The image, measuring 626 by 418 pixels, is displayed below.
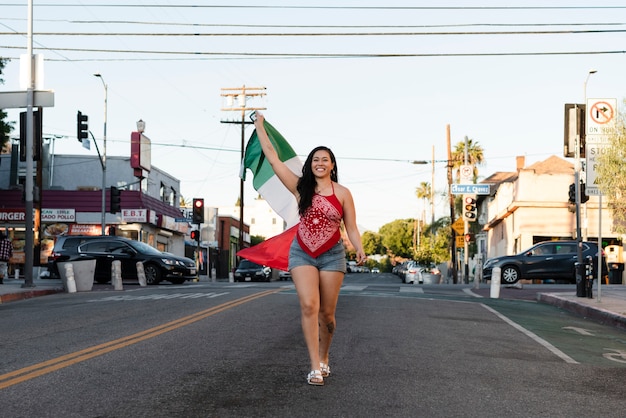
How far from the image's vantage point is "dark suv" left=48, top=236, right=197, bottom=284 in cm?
2806

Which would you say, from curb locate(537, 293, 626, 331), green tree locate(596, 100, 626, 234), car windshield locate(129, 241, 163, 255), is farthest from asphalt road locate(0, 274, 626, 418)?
car windshield locate(129, 241, 163, 255)

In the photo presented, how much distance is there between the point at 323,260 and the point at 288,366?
1.41 meters

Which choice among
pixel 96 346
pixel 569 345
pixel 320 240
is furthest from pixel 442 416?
pixel 569 345

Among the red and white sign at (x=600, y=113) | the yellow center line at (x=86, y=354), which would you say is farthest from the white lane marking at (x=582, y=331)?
the yellow center line at (x=86, y=354)

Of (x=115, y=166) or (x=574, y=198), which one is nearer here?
(x=574, y=198)

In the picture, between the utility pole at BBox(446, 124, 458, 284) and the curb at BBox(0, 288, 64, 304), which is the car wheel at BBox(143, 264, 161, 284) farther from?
the utility pole at BBox(446, 124, 458, 284)

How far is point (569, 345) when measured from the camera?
1055cm

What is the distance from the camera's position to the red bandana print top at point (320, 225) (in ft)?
21.2

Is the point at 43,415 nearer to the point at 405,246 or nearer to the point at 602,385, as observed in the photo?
the point at 602,385

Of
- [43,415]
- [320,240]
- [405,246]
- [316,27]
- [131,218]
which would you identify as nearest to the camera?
[43,415]

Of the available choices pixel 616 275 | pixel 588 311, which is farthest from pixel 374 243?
pixel 588 311

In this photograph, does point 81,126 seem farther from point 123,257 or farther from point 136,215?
point 136,215

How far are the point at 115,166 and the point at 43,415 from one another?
162ft

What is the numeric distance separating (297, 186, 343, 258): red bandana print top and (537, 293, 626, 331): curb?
917cm
